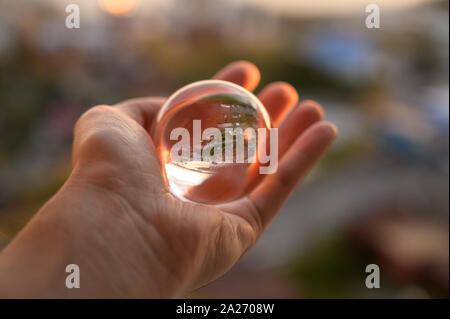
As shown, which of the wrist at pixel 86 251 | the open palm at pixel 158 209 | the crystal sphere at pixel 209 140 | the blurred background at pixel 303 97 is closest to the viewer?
the wrist at pixel 86 251

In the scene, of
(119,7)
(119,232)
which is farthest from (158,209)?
(119,7)

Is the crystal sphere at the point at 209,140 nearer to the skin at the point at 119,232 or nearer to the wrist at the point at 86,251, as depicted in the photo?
the skin at the point at 119,232

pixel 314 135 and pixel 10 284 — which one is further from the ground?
pixel 314 135

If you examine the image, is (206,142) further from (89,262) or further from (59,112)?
(59,112)

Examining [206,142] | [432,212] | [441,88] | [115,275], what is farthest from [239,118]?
[441,88]

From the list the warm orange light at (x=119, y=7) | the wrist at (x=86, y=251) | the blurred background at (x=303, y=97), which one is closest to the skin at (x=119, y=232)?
the wrist at (x=86, y=251)

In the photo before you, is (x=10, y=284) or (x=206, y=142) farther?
(x=206, y=142)

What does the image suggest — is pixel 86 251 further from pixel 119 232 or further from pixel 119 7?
pixel 119 7
